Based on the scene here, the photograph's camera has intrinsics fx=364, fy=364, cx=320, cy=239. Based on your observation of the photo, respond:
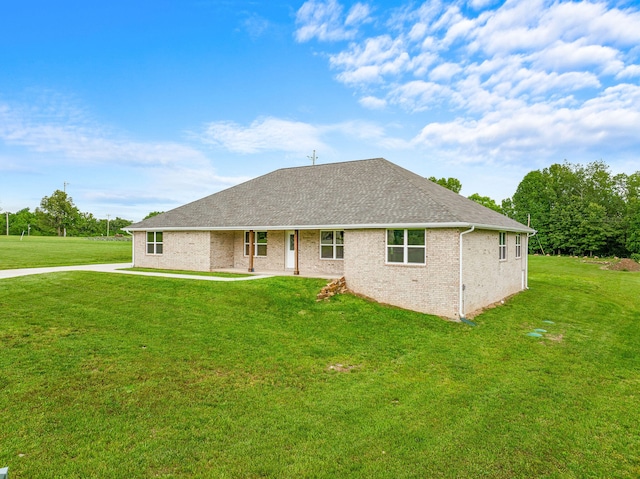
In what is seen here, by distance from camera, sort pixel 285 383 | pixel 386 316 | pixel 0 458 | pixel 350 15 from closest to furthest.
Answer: pixel 0 458 → pixel 285 383 → pixel 386 316 → pixel 350 15

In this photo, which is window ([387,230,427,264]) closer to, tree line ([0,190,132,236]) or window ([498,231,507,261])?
window ([498,231,507,261])

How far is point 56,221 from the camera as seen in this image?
79750 millimetres

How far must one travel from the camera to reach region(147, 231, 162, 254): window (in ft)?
67.6

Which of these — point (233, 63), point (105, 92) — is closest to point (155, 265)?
point (105, 92)

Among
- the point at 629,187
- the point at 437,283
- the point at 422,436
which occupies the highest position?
the point at 629,187

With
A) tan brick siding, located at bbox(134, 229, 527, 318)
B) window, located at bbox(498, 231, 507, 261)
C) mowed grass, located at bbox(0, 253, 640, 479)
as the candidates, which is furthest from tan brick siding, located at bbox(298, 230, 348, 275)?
window, located at bbox(498, 231, 507, 261)

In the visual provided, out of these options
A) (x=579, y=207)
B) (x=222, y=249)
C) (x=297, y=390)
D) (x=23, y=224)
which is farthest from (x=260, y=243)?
(x=23, y=224)

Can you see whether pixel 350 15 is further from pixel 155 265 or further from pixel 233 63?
pixel 155 265

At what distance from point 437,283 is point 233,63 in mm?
16079

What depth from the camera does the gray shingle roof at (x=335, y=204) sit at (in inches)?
544

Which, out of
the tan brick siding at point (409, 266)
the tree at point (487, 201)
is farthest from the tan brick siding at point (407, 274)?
the tree at point (487, 201)

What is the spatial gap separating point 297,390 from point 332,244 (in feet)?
36.4

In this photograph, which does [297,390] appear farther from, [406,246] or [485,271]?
[485,271]

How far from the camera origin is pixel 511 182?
66125 mm
